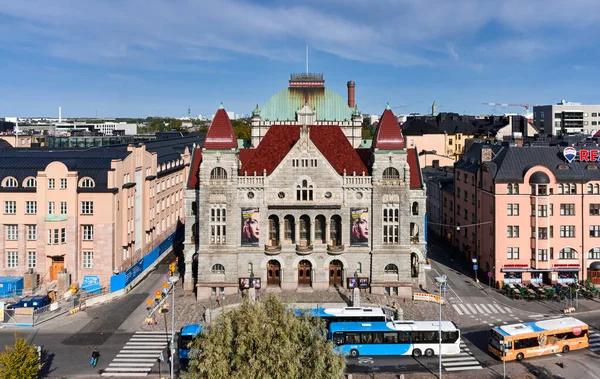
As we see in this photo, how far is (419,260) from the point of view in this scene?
2899 inches

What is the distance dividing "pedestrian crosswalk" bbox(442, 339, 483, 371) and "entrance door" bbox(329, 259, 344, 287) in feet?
71.8

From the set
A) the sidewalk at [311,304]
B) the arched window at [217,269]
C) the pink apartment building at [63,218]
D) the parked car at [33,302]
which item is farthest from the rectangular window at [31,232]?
the arched window at [217,269]

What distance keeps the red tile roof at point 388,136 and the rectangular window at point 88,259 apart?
42003mm

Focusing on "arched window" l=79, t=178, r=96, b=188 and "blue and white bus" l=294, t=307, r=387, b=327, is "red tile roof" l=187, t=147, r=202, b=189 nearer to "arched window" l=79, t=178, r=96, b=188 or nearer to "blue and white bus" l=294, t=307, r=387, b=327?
"arched window" l=79, t=178, r=96, b=188

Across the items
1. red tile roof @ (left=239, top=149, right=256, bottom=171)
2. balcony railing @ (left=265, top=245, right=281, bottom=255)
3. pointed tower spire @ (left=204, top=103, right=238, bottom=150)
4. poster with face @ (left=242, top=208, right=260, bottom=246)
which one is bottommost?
balcony railing @ (left=265, top=245, right=281, bottom=255)

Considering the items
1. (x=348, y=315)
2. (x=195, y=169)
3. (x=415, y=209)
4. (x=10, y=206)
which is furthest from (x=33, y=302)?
(x=415, y=209)

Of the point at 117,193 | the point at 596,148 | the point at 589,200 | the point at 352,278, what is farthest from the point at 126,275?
the point at 596,148

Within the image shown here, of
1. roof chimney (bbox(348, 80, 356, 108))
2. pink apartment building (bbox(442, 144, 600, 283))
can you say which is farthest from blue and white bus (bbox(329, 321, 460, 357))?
roof chimney (bbox(348, 80, 356, 108))

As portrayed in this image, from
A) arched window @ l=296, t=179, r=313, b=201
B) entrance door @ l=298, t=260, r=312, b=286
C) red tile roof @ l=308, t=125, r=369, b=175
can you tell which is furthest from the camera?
red tile roof @ l=308, t=125, r=369, b=175

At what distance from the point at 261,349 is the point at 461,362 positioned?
86.8 feet

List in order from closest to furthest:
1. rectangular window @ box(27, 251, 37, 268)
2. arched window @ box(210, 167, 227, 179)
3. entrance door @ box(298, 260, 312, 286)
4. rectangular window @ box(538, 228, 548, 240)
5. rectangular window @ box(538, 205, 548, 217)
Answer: arched window @ box(210, 167, 227, 179)
entrance door @ box(298, 260, 312, 286)
rectangular window @ box(27, 251, 37, 268)
rectangular window @ box(538, 228, 548, 240)
rectangular window @ box(538, 205, 548, 217)

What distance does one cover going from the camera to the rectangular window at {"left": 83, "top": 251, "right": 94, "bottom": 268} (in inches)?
2913

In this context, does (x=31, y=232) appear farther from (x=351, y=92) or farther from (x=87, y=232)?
(x=351, y=92)

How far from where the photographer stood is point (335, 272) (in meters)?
73.0
